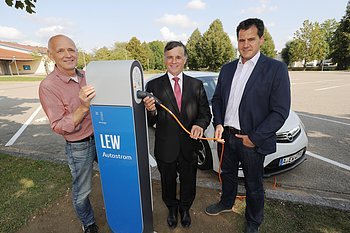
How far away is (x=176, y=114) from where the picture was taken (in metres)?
1.99

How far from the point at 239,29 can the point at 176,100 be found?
2.66ft

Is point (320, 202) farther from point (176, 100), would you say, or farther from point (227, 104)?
point (176, 100)

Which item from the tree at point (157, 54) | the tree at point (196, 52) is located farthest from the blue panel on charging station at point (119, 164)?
the tree at point (157, 54)

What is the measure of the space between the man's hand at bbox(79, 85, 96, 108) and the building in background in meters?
39.3

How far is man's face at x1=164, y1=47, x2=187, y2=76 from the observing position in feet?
6.17

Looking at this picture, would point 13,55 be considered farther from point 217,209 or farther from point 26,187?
point 217,209

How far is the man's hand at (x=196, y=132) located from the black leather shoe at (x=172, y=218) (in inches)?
38.3

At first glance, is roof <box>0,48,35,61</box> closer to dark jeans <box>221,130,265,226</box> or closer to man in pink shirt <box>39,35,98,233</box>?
man in pink shirt <box>39,35,98,233</box>

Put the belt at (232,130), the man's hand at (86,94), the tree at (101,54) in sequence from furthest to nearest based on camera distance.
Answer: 1. the tree at (101,54)
2. the belt at (232,130)
3. the man's hand at (86,94)

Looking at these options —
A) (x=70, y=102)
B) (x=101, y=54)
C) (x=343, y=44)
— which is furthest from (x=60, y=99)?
(x=343, y=44)

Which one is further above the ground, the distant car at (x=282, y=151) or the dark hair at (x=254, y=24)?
the dark hair at (x=254, y=24)

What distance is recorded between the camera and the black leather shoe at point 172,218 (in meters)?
2.30

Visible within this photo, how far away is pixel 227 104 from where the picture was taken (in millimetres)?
2086

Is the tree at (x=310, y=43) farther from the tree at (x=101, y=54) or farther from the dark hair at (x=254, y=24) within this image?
the dark hair at (x=254, y=24)
